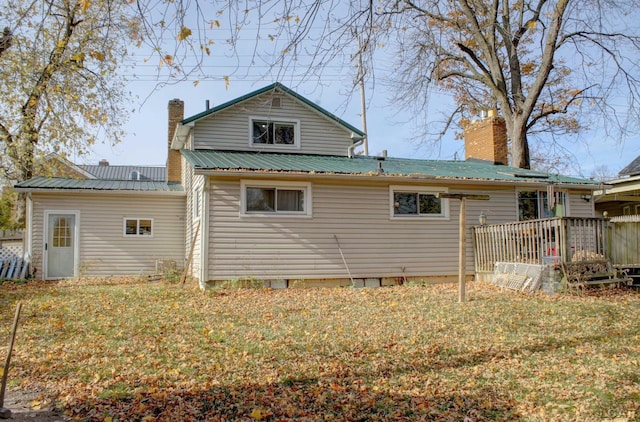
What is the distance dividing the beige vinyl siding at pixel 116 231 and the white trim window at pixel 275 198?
5419 mm

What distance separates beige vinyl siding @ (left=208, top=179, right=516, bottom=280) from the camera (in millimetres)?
11516

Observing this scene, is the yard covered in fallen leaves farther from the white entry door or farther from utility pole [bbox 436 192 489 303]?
the white entry door

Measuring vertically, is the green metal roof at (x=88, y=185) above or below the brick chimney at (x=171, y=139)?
below

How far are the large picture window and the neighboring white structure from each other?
0.03m

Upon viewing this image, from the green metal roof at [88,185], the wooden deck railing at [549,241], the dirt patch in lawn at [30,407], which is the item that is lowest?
the dirt patch in lawn at [30,407]

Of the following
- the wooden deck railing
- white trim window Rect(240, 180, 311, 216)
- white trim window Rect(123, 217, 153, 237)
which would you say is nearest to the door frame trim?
white trim window Rect(123, 217, 153, 237)

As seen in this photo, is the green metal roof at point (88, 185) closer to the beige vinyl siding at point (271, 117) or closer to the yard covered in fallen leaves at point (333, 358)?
the beige vinyl siding at point (271, 117)

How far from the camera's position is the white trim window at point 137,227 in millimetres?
15623

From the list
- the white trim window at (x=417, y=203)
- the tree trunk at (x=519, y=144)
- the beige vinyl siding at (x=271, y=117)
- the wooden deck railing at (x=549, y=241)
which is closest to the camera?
the wooden deck railing at (x=549, y=241)

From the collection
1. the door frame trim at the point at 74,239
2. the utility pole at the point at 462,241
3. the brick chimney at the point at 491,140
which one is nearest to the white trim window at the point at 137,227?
the door frame trim at the point at 74,239

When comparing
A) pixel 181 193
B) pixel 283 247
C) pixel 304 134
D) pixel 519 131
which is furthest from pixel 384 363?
pixel 519 131

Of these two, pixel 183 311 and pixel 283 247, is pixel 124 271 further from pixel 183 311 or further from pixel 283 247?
pixel 183 311

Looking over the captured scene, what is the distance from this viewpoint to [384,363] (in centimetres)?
553

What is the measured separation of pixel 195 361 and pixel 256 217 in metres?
6.40
